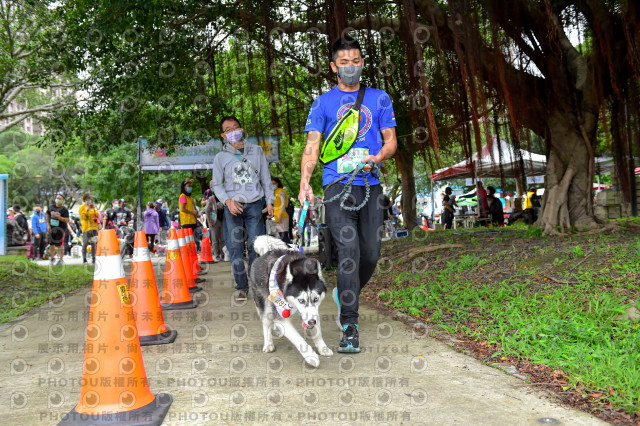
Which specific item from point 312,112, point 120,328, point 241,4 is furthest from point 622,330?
point 241,4

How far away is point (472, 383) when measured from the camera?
9.39 feet

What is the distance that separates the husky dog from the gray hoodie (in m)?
1.93

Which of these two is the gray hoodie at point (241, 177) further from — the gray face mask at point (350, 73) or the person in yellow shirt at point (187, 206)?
the person in yellow shirt at point (187, 206)

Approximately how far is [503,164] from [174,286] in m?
9.28

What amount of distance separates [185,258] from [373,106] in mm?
4011

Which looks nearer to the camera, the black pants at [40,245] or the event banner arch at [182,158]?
the black pants at [40,245]

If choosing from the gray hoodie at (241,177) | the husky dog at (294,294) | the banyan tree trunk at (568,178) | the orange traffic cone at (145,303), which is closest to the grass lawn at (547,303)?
the banyan tree trunk at (568,178)

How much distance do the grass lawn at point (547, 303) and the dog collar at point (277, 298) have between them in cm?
125

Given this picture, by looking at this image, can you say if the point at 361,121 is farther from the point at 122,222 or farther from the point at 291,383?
the point at 122,222

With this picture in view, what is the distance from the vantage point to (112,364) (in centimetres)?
257

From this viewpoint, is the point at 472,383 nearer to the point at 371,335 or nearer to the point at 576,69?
the point at 371,335

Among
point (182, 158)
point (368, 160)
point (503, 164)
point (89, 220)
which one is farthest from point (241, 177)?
point (182, 158)

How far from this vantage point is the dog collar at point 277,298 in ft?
11.0

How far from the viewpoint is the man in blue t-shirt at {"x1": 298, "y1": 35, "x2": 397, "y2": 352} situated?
363 centimetres
